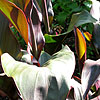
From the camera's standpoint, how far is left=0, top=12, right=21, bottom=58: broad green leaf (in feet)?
3.27

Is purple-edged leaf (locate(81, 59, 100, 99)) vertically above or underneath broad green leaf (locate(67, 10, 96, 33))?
underneath

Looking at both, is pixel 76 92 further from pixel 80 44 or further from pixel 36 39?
pixel 36 39

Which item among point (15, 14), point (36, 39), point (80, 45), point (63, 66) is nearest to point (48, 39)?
point (36, 39)

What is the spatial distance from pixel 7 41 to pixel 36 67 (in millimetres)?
426

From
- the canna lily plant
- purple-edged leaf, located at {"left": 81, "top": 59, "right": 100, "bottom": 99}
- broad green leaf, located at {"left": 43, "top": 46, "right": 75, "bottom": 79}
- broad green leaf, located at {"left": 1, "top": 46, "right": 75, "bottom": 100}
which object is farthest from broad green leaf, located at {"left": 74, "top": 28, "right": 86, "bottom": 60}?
broad green leaf, located at {"left": 1, "top": 46, "right": 75, "bottom": 100}

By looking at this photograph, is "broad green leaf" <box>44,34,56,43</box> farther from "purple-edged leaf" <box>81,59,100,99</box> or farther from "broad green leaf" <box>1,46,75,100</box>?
"broad green leaf" <box>1,46,75,100</box>

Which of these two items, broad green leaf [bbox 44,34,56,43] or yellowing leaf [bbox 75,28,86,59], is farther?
broad green leaf [bbox 44,34,56,43]

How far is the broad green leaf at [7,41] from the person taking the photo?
100 centimetres

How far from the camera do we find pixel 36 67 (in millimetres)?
643

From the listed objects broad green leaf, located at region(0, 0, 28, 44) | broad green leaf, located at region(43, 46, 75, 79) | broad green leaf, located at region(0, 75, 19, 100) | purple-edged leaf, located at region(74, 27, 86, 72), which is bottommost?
broad green leaf, located at region(0, 75, 19, 100)

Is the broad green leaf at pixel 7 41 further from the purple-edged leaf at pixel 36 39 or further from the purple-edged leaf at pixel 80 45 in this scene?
the purple-edged leaf at pixel 80 45

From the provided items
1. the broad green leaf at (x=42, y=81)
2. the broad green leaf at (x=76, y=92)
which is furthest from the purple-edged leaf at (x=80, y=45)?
the broad green leaf at (x=42, y=81)

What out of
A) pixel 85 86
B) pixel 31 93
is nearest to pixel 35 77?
pixel 31 93

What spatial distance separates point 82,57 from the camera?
103 cm
